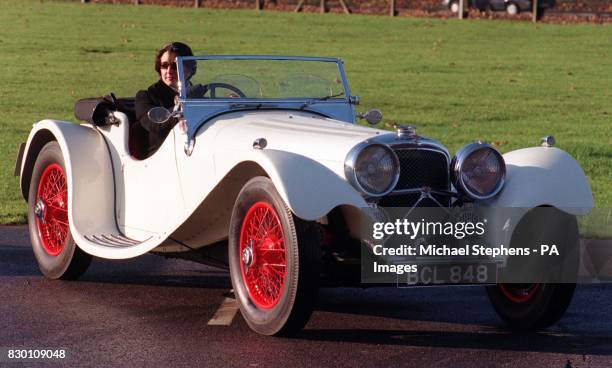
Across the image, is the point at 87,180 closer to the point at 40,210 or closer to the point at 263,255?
the point at 40,210

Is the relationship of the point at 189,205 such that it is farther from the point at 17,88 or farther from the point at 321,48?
the point at 321,48

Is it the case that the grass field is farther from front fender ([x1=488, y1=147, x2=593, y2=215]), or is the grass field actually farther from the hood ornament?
the hood ornament

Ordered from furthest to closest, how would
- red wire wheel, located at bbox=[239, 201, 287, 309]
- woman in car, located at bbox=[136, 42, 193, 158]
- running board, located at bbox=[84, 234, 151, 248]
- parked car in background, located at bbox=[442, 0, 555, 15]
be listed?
parked car in background, located at bbox=[442, 0, 555, 15] < woman in car, located at bbox=[136, 42, 193, 158] < running board, located at bbox=[84, 234, 151, 248] < red wire wheel, located at bbox=[239, 201, 287, 309]

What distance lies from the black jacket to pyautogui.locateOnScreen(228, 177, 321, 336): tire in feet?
4.36

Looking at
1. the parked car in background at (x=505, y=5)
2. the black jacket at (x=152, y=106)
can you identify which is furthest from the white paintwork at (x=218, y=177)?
the parked car in background at (x=505, y=5)

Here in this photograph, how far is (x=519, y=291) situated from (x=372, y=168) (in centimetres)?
123

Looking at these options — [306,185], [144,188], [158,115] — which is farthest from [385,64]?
[306,185]

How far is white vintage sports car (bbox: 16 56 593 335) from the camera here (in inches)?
259

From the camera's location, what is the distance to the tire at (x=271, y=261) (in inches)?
252

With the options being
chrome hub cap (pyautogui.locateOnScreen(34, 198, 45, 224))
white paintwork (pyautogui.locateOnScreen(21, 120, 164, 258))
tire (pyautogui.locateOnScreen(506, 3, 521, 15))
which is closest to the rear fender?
white paintwork (pyautogui.locateOnScreen(21, 120, 164, 258))

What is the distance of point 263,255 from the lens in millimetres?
6789

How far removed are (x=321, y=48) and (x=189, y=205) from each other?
2285 centimetres

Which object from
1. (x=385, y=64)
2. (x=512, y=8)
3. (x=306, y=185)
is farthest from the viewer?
(x=512, y=8)

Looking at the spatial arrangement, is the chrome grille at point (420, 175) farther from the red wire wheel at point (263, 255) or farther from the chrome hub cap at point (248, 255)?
the chrome hub cap at point (248, 255)
